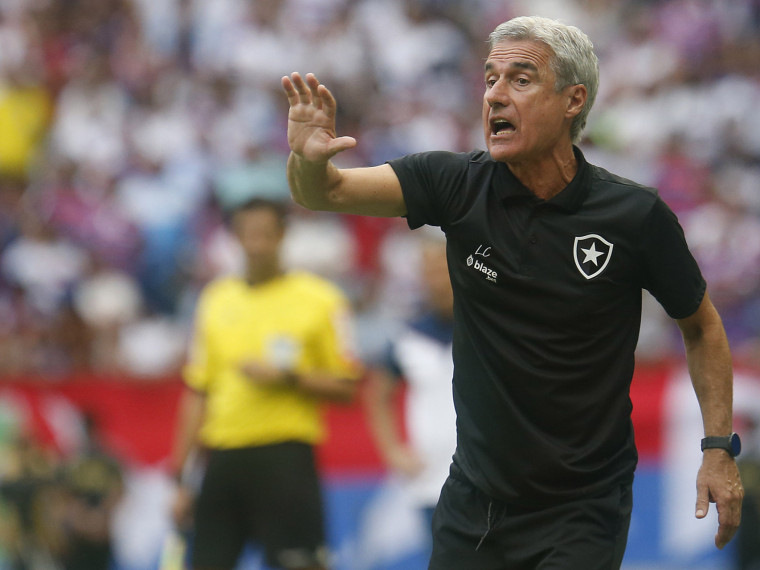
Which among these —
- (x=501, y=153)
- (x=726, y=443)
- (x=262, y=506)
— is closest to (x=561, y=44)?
(x=501, y=153)

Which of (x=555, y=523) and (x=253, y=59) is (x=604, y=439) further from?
(x=253, y=59)

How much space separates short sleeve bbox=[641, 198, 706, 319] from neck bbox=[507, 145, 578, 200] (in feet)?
1.08

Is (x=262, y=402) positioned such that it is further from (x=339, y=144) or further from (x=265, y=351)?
(x=339, y=144)

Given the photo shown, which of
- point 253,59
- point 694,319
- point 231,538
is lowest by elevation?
point 231,538

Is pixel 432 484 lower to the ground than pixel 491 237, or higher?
lower

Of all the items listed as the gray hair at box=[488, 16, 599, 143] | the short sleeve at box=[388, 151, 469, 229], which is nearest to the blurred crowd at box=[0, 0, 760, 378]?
the gray hair at box=[488, 16, 599, 143]

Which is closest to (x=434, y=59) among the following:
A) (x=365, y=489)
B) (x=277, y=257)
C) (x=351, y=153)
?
(x=351, y=153)

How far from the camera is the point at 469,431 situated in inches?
168

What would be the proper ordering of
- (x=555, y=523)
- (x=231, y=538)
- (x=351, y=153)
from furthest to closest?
1. (x=351, y=153)
2. (x=231, y=538)
3. (x=555, y=523)

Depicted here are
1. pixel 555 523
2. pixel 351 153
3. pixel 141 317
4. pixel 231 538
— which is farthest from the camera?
pixel 351 153

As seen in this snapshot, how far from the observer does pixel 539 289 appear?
4082 mm

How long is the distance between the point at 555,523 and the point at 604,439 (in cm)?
32

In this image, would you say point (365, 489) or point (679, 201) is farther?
point (679, 201)

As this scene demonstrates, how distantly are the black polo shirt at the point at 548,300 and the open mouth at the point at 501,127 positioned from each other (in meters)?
0.16
